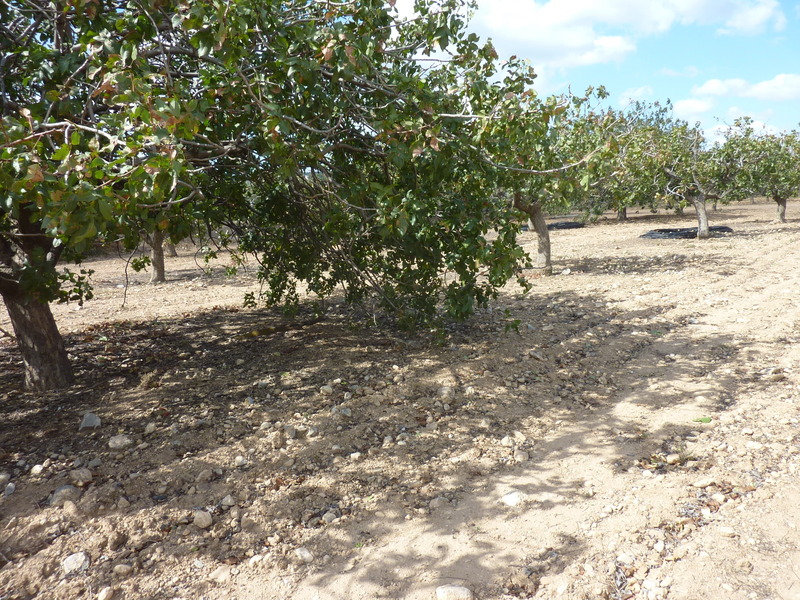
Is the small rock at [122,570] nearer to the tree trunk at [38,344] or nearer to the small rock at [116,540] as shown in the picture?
the small rock at [116,540]

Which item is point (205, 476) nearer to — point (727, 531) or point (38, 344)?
point (38, 344)

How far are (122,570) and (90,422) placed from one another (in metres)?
1.72

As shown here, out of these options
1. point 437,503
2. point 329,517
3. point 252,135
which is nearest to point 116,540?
point 329,517

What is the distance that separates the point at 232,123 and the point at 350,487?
9.13ft

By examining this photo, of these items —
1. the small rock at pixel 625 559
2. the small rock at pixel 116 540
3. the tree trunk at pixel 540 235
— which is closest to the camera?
the small rock at pixel 625 559

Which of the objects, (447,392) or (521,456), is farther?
(447,392)

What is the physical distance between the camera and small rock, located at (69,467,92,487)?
335 cm

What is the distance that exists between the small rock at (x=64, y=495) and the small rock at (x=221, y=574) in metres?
1.07

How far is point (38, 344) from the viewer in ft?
15.9

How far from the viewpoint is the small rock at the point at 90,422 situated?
13.4 feet

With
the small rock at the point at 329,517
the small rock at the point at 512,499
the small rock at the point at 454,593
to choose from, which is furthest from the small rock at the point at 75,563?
the small rock at the point at 512,499

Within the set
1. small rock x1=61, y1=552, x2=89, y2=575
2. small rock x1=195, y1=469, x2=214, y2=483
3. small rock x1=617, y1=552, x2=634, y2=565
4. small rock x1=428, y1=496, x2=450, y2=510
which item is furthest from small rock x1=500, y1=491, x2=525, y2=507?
A: small rock x1=61, y1=552, x2=89, y2=575

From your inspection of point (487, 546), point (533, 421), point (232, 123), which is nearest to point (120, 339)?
point (232, 123)

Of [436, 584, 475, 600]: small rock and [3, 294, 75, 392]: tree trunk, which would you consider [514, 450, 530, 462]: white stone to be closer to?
[436, 584, 475, 600]: small rock
